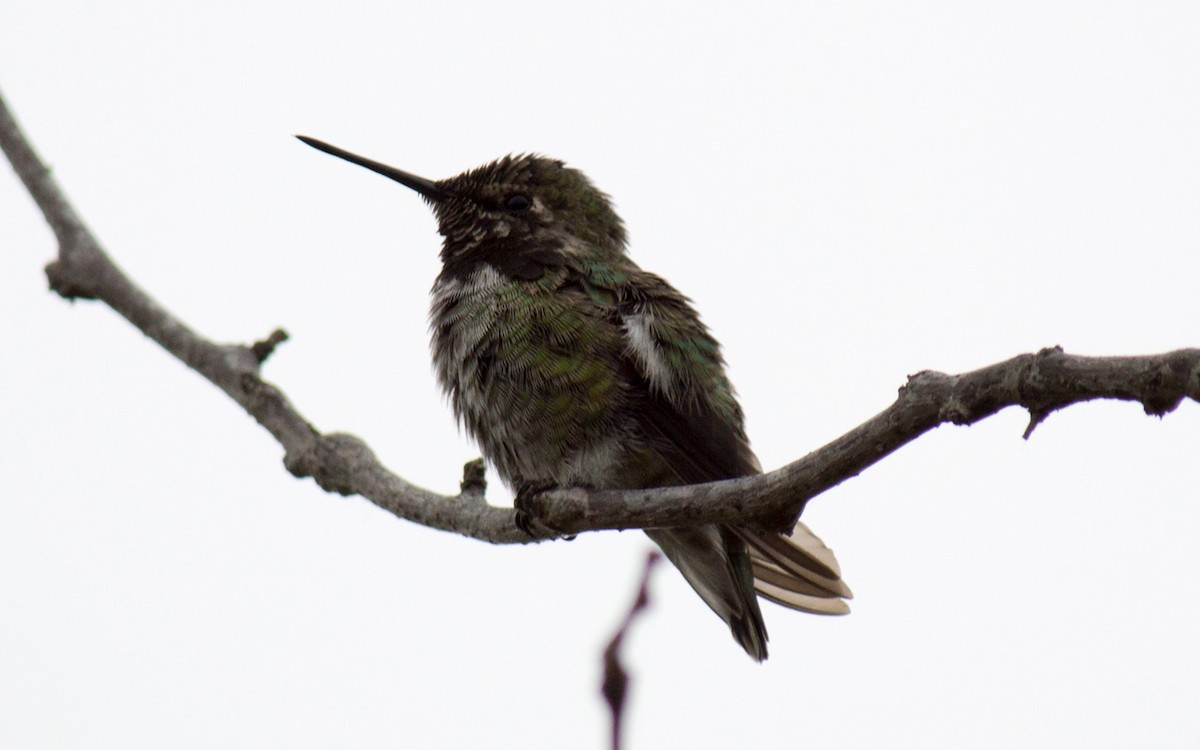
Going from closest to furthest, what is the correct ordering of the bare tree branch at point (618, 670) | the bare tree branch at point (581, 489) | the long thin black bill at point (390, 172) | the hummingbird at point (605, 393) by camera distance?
the bare tree branch at point (618, 670) < the bare tree branch at point (581, 489) < the hummingbird at point (605, 393) < the long thin black bill at point (390, 172)

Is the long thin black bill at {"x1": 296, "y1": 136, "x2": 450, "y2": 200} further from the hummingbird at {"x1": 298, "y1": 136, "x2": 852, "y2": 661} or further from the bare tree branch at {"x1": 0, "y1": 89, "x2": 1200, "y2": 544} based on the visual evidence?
the bare tree branch at {"x1": 0, "y1": 89, "x2": 1200, "y2": 544}

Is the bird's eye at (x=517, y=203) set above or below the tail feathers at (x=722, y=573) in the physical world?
above

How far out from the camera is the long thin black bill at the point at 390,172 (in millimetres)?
6500

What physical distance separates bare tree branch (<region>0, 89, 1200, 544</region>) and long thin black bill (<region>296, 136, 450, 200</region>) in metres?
1.15

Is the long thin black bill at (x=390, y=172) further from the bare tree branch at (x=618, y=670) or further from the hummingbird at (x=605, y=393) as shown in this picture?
the bare tree branch at (x=618, y=670)

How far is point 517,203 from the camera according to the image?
21.4ft

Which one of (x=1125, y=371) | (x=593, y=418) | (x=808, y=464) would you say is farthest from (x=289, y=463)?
(x=1125, y=371)

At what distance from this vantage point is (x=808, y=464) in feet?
11.1

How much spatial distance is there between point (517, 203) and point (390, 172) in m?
0.72

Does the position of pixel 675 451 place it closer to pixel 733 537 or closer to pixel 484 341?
pixel 733 537

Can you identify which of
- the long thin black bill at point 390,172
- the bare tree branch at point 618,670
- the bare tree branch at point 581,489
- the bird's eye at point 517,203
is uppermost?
the long thin black bill at point 390,172

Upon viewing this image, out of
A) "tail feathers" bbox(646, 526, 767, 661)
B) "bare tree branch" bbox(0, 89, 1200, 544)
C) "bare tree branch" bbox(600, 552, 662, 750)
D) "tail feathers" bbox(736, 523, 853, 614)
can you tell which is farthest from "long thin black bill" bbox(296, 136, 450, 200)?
"bare tree branch" bbox(600, 552, 662, 750)

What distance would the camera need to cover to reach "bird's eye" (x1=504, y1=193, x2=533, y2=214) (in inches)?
256

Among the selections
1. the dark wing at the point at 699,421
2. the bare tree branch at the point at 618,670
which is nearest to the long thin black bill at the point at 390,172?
the dark wing at the point at 699,421
